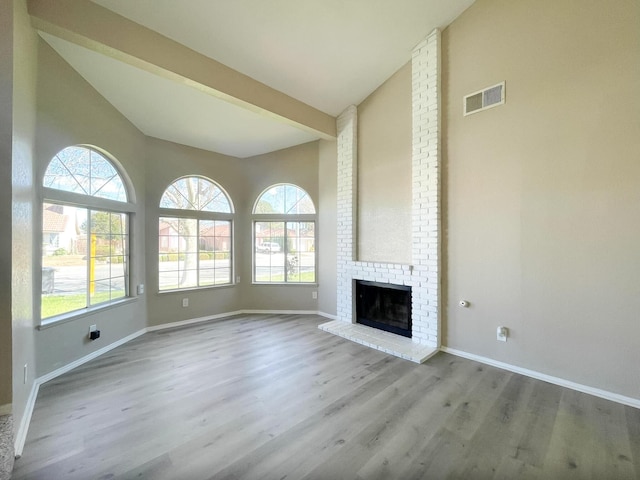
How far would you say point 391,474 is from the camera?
1.59 meters

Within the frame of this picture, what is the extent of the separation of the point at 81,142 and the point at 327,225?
350 cm

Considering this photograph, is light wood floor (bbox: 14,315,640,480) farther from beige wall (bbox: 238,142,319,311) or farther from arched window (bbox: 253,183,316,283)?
arched window (bbox: 253,183,316,283)

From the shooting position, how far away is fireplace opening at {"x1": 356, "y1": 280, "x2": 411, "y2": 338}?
12.5 feet

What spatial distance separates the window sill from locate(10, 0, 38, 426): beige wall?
269mm

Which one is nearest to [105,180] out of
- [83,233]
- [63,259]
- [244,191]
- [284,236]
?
[83,233]

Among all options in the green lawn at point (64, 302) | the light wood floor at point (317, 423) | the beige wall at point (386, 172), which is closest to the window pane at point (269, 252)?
the beige wall at point (386, 172)

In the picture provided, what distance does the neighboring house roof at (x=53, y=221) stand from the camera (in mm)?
2777

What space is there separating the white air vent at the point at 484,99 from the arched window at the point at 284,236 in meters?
2.86

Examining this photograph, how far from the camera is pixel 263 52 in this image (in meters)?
3.04

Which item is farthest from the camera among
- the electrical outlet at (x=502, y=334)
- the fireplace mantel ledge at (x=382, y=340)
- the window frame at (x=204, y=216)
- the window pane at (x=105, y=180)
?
the window frame at (x=204, y=216)

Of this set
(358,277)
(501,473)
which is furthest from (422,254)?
(501,473)

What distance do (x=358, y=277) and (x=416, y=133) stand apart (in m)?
2.24

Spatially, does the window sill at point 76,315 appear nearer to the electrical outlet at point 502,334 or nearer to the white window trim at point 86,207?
the white window trim at point 86,207

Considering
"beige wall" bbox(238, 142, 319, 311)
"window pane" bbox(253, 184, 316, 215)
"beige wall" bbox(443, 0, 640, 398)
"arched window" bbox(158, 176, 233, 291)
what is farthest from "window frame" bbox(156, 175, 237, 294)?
"beige wall" bbox(443, 0, 640, 398)
